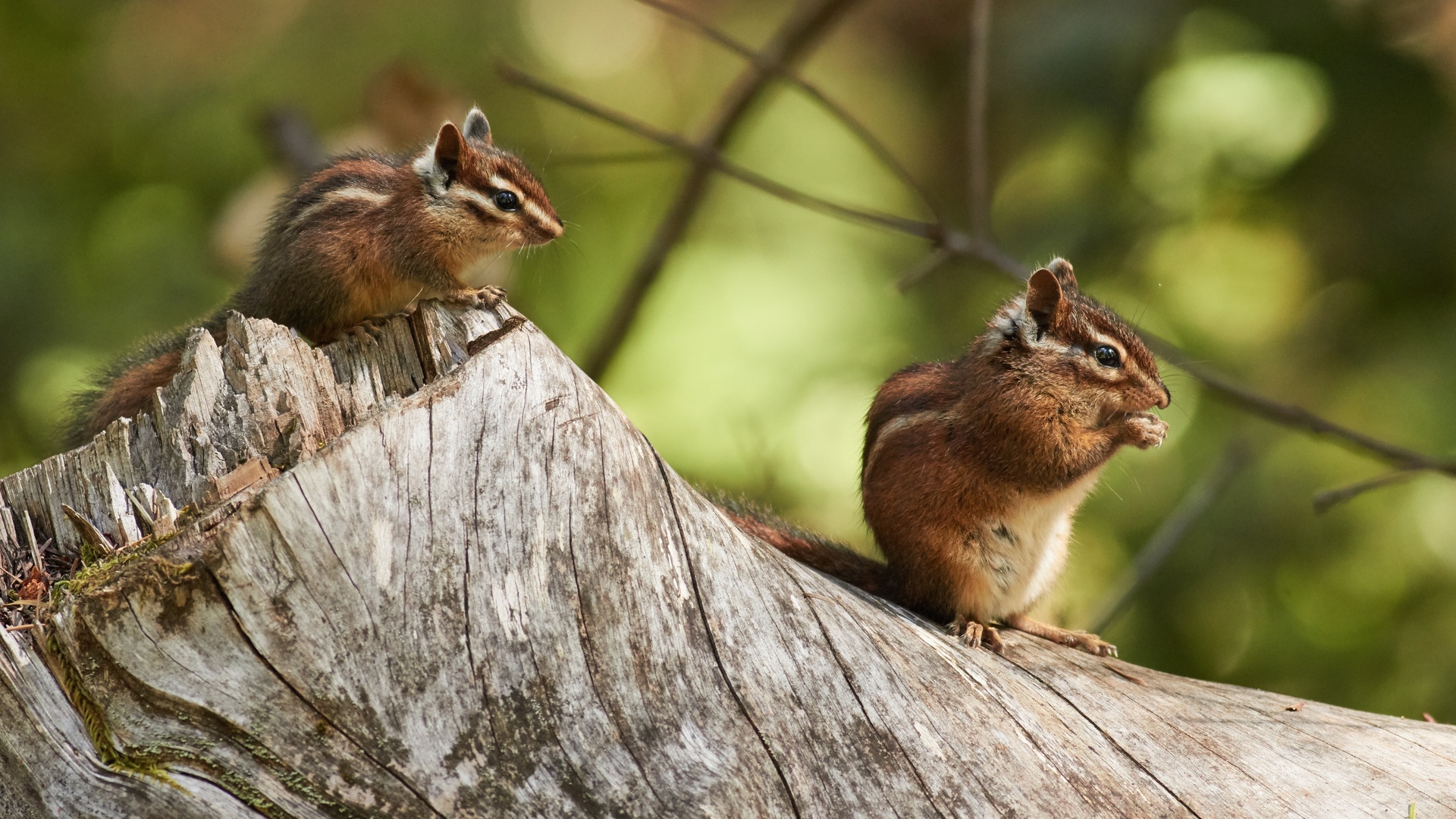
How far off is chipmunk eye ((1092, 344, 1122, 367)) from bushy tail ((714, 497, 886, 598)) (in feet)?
Result: 3.06

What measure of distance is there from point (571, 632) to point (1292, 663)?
4.33m

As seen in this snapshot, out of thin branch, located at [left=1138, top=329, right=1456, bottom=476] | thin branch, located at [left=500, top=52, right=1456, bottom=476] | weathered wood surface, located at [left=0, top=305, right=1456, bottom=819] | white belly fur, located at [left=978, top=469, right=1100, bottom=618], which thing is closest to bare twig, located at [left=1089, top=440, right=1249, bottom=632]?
thin branch, located at [left=500, top=52, right=1456, bottom=476]

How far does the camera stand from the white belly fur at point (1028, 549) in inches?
145

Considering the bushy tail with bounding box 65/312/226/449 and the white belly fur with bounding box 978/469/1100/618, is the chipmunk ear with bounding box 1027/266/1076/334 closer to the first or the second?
the white belly fur with bounding box 978/469/1100/618

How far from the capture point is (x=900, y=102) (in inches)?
346

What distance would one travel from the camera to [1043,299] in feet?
12.3

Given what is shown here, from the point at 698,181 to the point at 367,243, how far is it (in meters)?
2.26

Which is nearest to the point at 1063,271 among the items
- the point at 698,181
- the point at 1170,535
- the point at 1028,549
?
the point at 1028,549

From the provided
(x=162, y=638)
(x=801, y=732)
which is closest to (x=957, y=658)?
(x=801, y=732)

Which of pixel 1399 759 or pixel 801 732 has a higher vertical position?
pixel 1399 759

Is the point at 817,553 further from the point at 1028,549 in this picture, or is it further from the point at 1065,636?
the point at 1065,636

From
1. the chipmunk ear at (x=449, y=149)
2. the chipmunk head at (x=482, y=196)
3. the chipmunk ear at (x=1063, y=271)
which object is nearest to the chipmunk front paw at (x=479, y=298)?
the chipmunk head at (x=482, y=196)

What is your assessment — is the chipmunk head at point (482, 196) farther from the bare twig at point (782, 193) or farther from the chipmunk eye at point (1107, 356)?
the chipmunk eye at point (1107, 356)

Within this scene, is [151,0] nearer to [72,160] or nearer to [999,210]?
[72,160]
